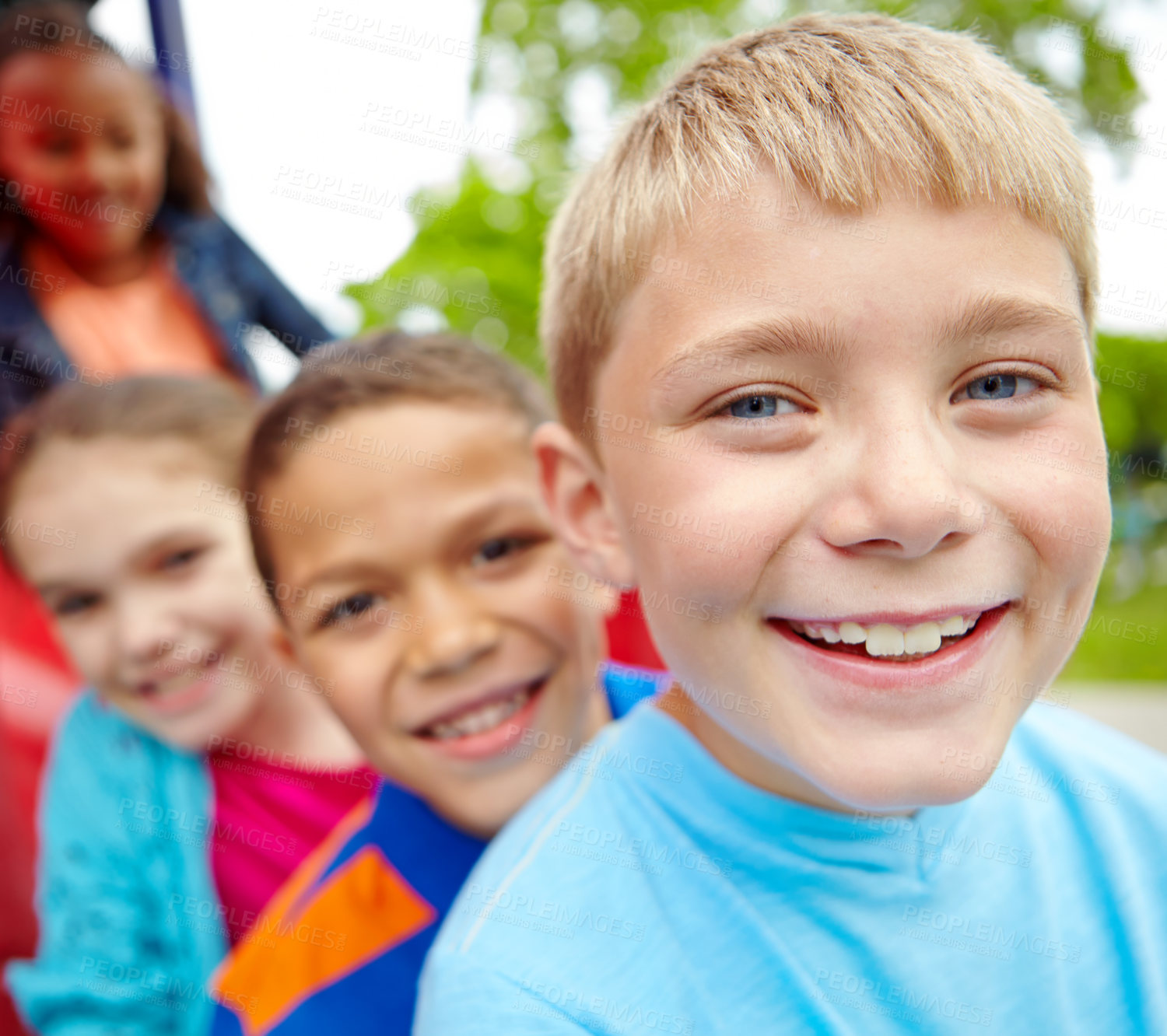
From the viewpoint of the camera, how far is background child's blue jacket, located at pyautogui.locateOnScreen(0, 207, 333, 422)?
192 centimetres

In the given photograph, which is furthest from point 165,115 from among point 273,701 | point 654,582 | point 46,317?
point 654,582

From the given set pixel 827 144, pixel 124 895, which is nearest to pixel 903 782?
pixel 827 144

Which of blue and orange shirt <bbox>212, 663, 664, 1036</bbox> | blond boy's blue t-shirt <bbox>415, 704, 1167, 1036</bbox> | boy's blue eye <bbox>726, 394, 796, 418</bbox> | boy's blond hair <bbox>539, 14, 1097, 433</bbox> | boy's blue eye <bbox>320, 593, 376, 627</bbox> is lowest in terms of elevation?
blue and orange shirt <bbox>212, 663, 664, 1036</bbox>

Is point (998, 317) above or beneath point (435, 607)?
above

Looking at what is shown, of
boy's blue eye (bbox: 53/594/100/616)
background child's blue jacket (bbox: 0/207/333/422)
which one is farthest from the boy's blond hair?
background child's blue jacket (bbox: 0/207/333/422)

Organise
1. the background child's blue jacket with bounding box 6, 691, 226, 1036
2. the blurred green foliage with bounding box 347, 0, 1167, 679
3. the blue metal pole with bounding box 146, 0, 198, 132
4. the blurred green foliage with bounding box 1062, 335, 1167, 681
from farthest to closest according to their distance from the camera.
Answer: the blurred green foliage with bounding box 1062, 335, 1167, 681, the blurred green foliage with bounding box 347, 0, 1167, 679, the blue metal pole with bounding box 146, 0, 198, 132, the background child's blue jacket with bounding box 6, 691, 226, 1036

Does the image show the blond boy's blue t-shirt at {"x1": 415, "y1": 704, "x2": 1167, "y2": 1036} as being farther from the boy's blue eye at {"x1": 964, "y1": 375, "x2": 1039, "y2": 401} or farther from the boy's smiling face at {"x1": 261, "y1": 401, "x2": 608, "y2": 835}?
the boy's blue eye at {"x1": 964, "y1": 375, "x2": 1039, "y2": 401}

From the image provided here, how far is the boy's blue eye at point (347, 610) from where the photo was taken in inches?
53.4

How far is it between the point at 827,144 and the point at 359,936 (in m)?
1.18

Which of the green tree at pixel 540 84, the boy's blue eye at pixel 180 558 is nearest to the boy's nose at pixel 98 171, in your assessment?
the boy's blue eye at pixel 180 558

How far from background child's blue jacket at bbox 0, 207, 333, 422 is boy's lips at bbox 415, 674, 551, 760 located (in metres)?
1.12

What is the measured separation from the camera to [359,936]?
133 centimetres

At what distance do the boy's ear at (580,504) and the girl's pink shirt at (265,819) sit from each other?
2.73 ft

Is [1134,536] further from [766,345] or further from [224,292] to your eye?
[766,345]
